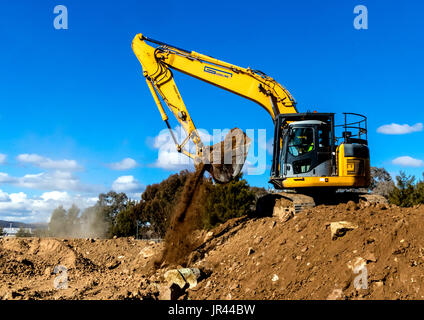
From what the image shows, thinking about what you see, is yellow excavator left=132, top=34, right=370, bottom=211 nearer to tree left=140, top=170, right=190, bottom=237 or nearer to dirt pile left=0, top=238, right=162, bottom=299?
dirt pile left=0, top=238, right=162, bottom=299

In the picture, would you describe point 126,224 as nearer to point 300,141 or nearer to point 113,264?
point 113,264

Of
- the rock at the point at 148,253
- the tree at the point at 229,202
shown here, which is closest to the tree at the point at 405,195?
the tree at the point at 229,202

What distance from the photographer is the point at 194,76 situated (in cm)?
1241

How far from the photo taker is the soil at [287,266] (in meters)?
6.68

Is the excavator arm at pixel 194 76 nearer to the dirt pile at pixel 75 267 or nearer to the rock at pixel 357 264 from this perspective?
the dirt pile at pixel 75 267

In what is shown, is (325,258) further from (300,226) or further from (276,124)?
(276,124)

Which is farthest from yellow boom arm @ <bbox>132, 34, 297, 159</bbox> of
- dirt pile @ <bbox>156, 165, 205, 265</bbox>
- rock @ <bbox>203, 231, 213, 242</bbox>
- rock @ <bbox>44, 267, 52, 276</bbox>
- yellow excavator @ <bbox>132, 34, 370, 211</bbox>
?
rock @ <bbox>44, 267, 52, 276</bbox>

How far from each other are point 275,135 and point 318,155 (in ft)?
4.55

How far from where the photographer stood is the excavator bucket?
11.1 m

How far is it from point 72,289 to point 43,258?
4706 mm

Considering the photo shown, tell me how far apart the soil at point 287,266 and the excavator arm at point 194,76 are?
3738mm

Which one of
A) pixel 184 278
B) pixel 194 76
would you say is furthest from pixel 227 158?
pixel 184 278

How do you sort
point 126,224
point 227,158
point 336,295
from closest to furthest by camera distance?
point 336,295 < point 227,158 < point 126,224

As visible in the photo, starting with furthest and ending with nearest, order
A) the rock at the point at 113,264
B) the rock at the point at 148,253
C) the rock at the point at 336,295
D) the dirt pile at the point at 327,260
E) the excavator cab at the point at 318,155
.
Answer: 1. the rock at the point at 113,264
2. the rock at the point at 148,253
3. the excavator cab at the point at 318,155
4. the dirt pile at the point at 327,260
5. the rock at the point at 336,295
